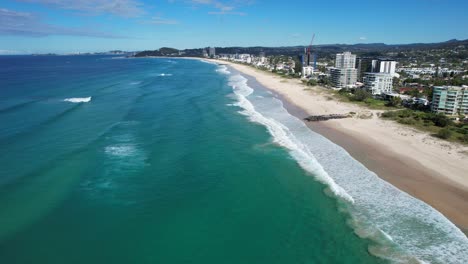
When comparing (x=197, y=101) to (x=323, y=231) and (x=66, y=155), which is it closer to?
(x=66, y=155)

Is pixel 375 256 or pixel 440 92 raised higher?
pixel 440 92

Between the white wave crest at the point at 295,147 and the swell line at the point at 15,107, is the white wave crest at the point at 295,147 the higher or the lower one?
the lower one

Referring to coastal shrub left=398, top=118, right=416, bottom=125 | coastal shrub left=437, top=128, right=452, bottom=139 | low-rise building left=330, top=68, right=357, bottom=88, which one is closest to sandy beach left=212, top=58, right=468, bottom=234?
coastal shrub left=437, top=128, right=452, bottom=139

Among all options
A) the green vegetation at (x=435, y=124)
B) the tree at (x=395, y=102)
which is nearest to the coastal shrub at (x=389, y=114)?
the green vegetation at (x=435, y=124)

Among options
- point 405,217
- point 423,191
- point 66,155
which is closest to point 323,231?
point 405,217

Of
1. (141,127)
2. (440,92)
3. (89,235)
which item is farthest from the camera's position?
(440,92)

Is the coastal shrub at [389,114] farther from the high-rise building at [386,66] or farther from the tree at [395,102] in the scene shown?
the high-rise building at [386,66]
